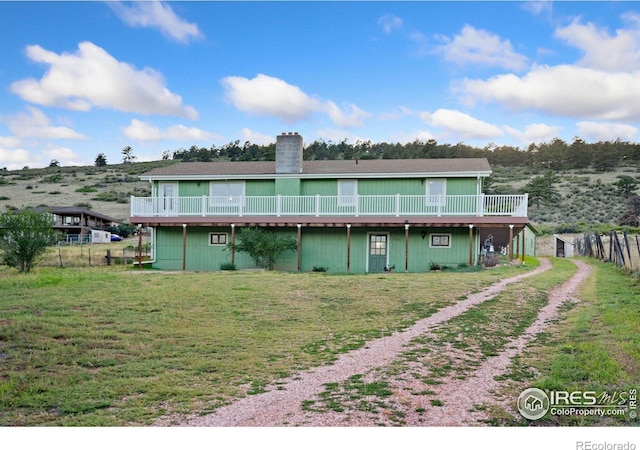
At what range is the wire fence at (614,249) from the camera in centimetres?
1889

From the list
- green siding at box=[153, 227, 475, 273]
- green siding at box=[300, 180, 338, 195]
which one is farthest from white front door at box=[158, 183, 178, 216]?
green siding at box=[300, 180, 338, 195]

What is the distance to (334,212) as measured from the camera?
931 inches


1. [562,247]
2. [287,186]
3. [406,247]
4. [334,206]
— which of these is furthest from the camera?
[562,247]

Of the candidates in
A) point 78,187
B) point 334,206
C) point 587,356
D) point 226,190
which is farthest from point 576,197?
point 78,187

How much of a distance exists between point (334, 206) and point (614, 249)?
41.1ft

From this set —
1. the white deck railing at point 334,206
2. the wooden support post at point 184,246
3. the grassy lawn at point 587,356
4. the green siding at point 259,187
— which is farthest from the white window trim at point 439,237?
the wooden support post at point 184,246

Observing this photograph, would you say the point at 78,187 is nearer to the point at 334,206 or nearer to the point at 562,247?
the point at 334,206

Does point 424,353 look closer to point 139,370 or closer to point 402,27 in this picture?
point 139,370

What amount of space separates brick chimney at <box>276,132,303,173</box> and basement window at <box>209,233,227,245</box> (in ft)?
13.3

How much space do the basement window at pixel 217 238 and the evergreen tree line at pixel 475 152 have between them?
38494 millimetres

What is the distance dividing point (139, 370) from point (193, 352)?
1.19 m

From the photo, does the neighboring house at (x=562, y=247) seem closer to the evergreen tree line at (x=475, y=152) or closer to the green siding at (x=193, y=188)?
the green siding at (x=193, y=188)

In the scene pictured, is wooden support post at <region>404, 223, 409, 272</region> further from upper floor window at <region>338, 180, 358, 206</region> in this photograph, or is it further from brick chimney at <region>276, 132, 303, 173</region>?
brick chimney at <region>276, 132, 303, 173</region>
